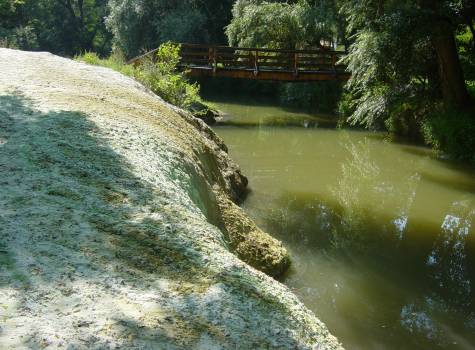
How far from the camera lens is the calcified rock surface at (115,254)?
96.6 inches

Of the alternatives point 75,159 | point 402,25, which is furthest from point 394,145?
point 75,159

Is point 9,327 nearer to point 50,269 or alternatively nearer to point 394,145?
point 50,269

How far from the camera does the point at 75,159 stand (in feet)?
14.0

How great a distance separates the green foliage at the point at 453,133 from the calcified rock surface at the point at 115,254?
8.95m

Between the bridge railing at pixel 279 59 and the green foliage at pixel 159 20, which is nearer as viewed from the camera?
the bridge railing at pixel 279 59

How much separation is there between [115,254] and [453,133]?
1176cm

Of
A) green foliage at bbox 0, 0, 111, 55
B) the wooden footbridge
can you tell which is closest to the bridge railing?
the wooden footbridge

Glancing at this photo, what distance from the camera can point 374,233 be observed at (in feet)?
25.2

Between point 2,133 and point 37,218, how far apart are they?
1747 mm

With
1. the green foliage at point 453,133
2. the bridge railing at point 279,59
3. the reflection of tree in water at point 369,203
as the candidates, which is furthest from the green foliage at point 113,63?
the green foliage at point 453,133

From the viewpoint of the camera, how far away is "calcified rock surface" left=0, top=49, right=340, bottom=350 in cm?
245

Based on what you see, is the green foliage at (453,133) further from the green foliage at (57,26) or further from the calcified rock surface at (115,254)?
the green foliage at (57,26)

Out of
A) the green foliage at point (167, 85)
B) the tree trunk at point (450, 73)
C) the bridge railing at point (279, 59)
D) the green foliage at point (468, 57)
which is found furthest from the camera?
the bridge railing at point (279, 59)

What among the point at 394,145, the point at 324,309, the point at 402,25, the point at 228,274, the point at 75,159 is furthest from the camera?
the point at 394,145
